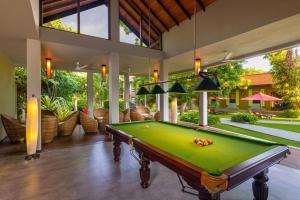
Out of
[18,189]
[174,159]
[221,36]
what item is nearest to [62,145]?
[18,189]

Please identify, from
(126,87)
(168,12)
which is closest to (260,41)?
(168,12)

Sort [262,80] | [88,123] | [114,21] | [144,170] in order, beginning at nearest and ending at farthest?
[144,170], [114,21], [88,123], [262,80]

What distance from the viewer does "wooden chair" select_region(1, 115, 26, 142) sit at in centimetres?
520

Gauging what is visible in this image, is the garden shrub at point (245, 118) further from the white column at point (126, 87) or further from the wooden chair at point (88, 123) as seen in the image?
the wooden chair at point (88, 123)

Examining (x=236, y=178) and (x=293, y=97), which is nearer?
(x=236, y=178)

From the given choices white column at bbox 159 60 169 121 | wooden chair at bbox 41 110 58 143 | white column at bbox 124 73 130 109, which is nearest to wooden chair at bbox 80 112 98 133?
wooden chair at bbox 41 110 58 143

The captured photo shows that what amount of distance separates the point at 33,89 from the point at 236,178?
500cm

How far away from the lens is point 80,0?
5.46m

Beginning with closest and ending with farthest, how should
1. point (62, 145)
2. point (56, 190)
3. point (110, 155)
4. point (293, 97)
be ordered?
1. point (56, 190)
2. point (110, 155)
3. point (62, 145)
4. point (293, 97)

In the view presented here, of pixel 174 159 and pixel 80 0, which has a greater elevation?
pixel 80 0

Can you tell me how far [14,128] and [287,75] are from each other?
1174 cm

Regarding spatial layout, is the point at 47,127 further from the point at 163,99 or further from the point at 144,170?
the point at 163,99

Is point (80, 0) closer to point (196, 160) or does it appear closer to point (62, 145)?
point (62, 145)

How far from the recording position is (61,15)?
5.13 meters
